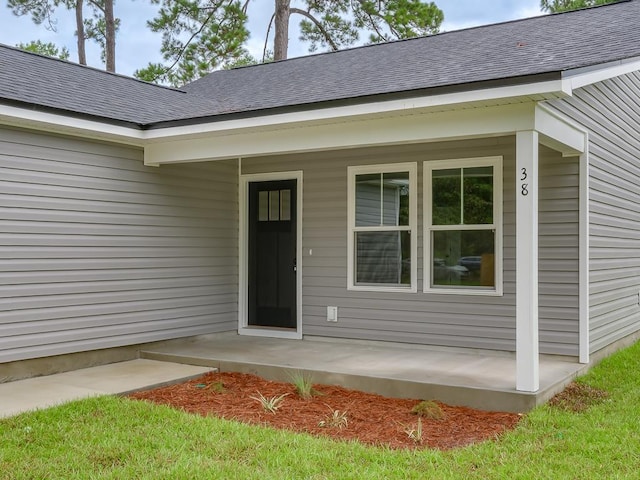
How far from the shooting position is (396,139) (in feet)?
18.3

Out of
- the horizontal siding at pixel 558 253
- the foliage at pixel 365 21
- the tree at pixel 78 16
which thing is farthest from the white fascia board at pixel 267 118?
the tree at pixel 78 16

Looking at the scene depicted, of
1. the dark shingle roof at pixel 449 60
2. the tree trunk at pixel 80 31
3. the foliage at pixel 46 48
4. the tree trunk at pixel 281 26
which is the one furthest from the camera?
the foliage at pixel 46 48

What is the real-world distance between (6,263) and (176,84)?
14884 mm

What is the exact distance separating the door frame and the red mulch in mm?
2045

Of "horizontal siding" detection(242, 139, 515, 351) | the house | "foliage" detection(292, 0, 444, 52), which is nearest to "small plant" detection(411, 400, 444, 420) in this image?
the house

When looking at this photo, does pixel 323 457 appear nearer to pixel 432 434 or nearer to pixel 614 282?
pixel 432 434

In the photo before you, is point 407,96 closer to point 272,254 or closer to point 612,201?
point 612,201

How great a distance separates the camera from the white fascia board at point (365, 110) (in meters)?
4.68

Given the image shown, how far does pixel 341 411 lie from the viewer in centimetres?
500

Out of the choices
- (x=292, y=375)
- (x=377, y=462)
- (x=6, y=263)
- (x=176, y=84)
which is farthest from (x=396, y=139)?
(x=176, y=84)

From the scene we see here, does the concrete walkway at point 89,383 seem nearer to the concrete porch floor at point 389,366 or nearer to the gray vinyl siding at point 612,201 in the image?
the concrete porch floor at point 389,366

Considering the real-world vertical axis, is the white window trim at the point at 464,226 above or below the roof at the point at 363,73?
below

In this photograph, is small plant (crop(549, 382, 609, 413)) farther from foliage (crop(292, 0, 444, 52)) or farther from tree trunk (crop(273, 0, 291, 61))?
foliage (crop(292, 0, 444, 52))

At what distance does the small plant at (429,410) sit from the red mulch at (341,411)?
44mm
